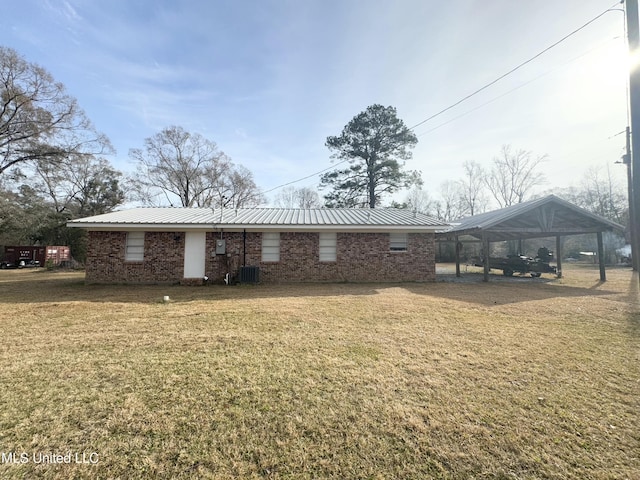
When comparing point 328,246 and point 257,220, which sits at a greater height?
point 257,220

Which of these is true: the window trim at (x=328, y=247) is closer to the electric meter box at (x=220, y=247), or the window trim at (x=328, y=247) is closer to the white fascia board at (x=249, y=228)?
the white fascia board at (x=249, y=228)

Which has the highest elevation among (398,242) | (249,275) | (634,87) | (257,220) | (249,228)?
(634,87)

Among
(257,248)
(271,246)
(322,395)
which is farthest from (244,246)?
(322,395)

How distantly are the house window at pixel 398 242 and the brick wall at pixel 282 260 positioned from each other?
0.59 ft

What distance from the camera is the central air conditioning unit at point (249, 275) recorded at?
11695 mm

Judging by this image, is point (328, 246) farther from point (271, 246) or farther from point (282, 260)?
point (271, 246)

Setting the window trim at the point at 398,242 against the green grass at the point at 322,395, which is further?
the window trim at the point at 398,242

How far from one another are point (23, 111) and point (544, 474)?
1093 inches

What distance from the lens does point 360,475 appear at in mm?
2025

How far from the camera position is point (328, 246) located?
12492 millimetres

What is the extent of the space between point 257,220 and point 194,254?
3.11 m

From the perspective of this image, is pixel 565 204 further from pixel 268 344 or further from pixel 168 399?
pixel 168 399

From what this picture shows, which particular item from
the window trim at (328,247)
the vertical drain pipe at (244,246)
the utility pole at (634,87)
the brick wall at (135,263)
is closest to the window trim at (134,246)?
the brick wall at (135,263)

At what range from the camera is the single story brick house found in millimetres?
11680
